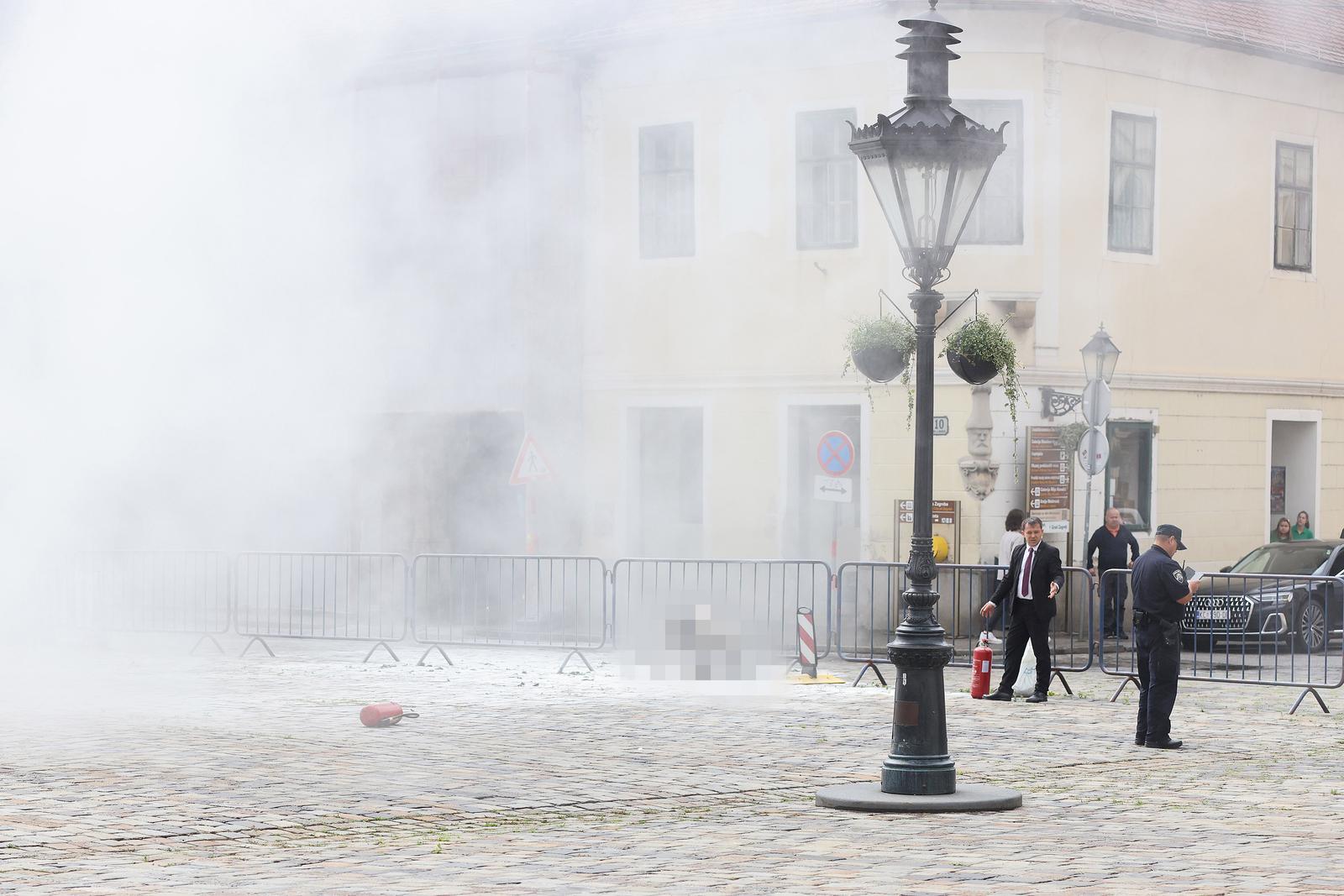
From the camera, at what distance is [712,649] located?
1257 cm

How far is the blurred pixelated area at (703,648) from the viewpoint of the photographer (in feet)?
41.1

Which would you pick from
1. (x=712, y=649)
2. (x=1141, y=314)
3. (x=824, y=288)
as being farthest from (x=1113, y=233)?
(x=712, y=649)

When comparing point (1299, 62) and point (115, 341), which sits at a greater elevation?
point (1299, 62)

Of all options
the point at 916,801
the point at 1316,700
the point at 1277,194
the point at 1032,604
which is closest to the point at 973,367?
the point at 1032,604

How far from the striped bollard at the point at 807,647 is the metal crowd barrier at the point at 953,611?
400 millimetres

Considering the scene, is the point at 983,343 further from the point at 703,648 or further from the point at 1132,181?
the point at 703,648

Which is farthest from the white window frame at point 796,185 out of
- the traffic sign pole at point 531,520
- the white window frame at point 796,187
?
the traffic sign pole at point 531,520

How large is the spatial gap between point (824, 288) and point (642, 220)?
80.3 inches

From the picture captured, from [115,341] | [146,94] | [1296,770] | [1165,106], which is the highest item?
[1165,106]

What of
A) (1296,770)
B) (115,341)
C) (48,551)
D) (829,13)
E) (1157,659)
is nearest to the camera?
(1296,770)

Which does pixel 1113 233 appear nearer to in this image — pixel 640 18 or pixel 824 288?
pixel 824 288

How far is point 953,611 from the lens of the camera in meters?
15.9

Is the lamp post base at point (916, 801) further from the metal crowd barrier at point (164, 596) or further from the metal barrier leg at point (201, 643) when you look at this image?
the metal crowd barrier at point (164, 596)

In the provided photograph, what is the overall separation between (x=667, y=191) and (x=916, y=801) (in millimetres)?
11783
